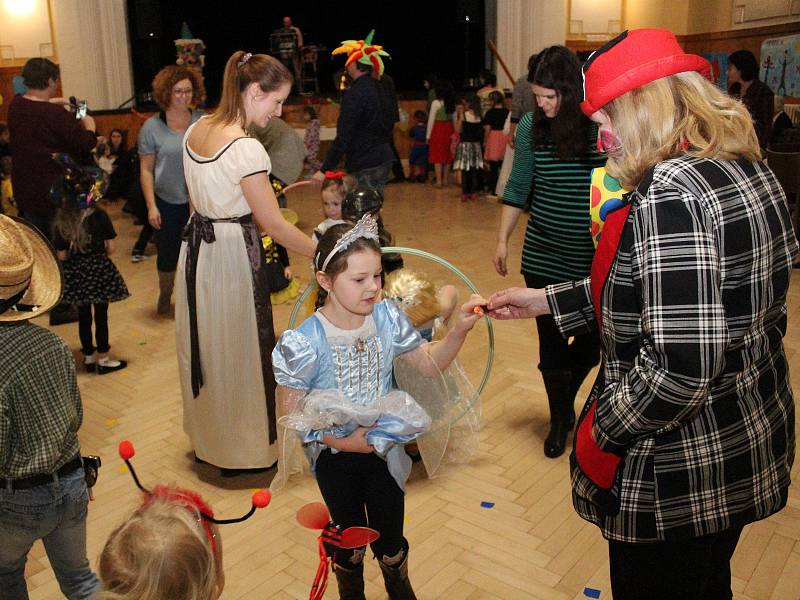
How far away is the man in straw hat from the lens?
190 centimetres

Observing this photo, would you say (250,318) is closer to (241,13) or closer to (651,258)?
(651,258)

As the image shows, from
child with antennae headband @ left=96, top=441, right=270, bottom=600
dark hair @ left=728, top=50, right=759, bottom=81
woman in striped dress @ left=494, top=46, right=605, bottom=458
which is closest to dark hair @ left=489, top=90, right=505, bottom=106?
dark hair @ left=728, top=50, right=759, bottom=81

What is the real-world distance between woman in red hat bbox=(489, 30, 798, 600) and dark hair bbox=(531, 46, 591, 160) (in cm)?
143

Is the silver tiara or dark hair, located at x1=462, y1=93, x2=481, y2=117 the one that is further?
dark hair, located at x1=462, y1=93, x2=481, y2=117

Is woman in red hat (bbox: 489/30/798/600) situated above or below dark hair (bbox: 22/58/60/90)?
below

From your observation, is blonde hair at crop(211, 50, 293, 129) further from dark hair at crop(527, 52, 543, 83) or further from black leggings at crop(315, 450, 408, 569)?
black leggings at crop(315, 450, 408, 569)

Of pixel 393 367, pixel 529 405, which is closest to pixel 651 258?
pixel 393 367

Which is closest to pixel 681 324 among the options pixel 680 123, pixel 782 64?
pixel 680 123

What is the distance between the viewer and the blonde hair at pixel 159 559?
135 cm

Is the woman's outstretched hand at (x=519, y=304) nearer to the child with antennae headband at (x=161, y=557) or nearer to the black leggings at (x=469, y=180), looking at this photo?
the child with antennae headband at (x=161, y=557)

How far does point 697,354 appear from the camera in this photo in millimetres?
1365

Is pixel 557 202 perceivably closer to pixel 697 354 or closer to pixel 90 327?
pixel 697 354

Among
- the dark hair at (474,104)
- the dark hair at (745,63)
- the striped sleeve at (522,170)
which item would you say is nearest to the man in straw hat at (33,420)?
the striped sleeve at (522,170)

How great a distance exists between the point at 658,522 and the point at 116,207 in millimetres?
9866
